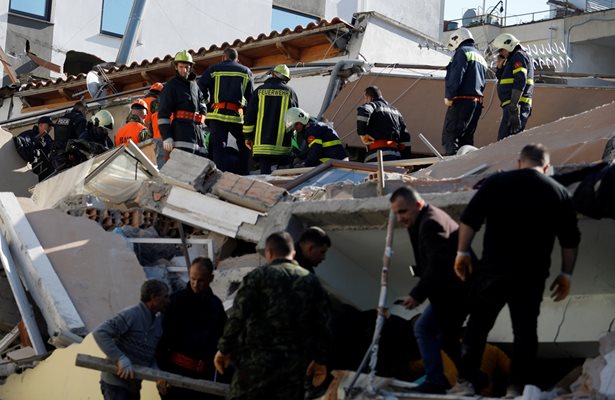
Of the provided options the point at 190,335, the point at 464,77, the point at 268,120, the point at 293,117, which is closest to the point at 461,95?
the point at 464,77

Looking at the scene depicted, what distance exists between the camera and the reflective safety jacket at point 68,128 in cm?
1627

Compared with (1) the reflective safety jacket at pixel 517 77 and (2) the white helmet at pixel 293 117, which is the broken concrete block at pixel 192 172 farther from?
(1) the reflective safety jacket at pixel 517 77

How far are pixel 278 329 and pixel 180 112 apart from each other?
21.0ft

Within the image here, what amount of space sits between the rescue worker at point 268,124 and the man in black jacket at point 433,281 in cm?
625

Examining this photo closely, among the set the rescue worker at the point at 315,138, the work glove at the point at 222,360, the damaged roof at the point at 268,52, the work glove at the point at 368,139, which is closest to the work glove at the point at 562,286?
the work glove at the point at 222,360

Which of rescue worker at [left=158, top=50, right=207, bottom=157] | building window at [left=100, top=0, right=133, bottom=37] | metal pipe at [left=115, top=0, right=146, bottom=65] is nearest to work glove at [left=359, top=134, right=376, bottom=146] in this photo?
rescue worker at [left=158, top=50, right=207, bottom=157]

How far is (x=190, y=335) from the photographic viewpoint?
798 cm

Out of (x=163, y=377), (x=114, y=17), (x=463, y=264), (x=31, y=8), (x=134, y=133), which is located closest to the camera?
(x=463, y=264)

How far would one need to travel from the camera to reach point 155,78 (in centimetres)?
1944

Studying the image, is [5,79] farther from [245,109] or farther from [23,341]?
[23,341]

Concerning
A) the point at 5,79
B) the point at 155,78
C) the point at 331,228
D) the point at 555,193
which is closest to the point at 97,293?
the point at 331,228

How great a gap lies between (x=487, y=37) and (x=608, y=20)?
10.4 ft

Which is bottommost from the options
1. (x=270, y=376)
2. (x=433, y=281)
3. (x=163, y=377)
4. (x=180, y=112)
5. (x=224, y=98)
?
(x=163, y=377)

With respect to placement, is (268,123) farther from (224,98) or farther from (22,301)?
(22,301)
